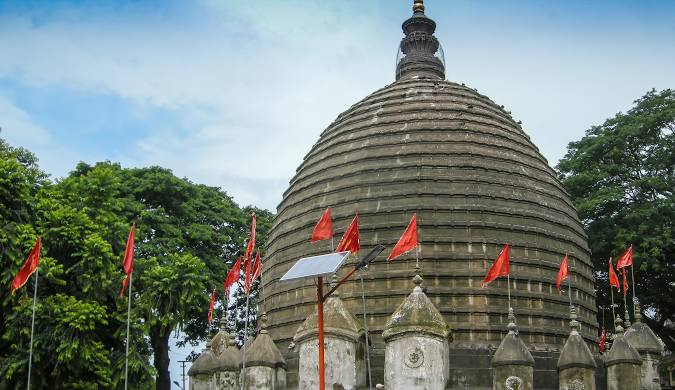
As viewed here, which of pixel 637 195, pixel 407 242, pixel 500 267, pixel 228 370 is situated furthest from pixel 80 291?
pixel 637 195

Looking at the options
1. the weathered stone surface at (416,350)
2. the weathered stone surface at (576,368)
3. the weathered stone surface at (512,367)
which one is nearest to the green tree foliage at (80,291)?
the weathered stone surface at (416,350)

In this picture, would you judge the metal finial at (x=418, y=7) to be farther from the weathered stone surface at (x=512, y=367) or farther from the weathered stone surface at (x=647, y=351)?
the weathered stone surface at (x=512, y=367)

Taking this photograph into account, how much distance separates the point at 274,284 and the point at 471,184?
593 centimetres

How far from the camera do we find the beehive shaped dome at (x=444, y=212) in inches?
711

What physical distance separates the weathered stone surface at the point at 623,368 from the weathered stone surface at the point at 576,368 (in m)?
1.18

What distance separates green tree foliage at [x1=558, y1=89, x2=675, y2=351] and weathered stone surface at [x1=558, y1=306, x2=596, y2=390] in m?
9.76

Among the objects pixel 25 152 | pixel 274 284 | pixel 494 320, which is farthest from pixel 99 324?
pixel 25 152

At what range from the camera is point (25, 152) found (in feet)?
96.9

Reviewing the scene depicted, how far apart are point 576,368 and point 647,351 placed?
3.85m

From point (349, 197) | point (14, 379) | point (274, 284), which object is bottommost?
point (14, 379)

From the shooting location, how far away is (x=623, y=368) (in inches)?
650

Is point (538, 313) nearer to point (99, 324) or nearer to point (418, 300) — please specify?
point (418, 300)

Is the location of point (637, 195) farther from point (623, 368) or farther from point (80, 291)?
point (80, 291)

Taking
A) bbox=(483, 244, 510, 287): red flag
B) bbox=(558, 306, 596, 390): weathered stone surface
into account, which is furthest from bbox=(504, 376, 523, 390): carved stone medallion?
bbox=(483, 244, 510, 287): red flag
